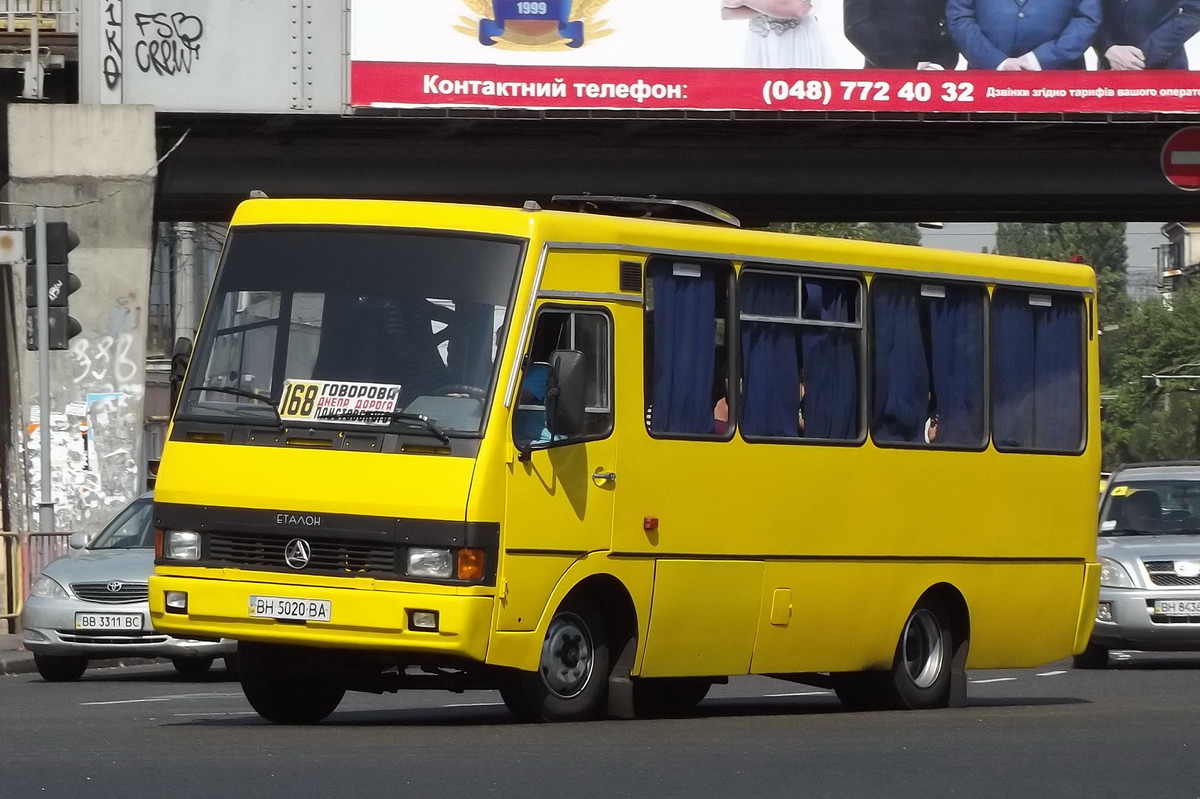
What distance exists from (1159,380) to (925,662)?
251 ft

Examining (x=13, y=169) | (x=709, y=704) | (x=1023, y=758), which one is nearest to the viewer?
(x=1023, y=758)

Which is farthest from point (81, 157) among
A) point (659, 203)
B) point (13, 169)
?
point (659, 203)

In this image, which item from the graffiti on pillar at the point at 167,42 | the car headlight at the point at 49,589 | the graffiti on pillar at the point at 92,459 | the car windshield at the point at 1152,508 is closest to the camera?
the car headlight at the point at 49,589

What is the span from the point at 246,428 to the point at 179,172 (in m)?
19.3

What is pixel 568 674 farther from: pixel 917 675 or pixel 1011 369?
pixel 1011 369

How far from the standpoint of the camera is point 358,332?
12.0 m

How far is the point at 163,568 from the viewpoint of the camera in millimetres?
12047

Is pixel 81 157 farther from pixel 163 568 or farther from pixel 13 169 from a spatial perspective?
pixel 163 568

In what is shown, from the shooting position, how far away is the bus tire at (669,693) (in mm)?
14578

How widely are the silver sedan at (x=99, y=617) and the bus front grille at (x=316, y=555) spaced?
19.6 feet

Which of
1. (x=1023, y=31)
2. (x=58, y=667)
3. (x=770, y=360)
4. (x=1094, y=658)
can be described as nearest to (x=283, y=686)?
(x=770, y=360)

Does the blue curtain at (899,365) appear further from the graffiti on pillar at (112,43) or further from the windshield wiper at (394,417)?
the graffiti on pillar at (112,43)

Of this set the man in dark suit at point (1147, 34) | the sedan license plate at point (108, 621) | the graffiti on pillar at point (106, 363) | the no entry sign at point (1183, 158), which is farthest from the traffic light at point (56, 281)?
the no entry sign at point (1183, 158)

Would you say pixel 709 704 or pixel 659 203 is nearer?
pixel 659 203
